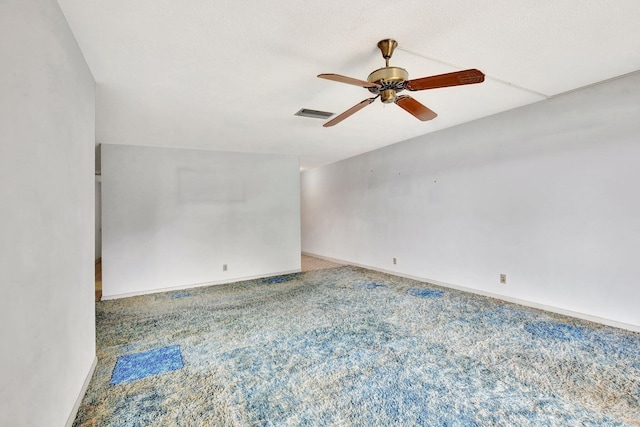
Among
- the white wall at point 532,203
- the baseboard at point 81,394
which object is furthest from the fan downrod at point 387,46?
the baseboard at point 81,394

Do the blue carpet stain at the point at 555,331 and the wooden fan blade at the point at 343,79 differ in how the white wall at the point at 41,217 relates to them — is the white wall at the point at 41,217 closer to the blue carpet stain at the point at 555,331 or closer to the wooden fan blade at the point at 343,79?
the wooden fan blade at the point at 343,79

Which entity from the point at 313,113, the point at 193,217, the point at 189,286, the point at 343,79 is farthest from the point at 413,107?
the point at 189,286

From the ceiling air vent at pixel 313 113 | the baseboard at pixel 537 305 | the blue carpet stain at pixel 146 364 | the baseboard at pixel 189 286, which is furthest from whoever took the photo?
the baseboard at pixel 189 286

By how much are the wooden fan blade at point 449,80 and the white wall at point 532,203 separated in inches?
80.2

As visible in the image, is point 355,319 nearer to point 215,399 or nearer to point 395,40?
point 215,399

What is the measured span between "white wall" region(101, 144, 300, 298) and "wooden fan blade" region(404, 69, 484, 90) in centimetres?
385

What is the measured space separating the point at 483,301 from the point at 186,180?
15.6ft

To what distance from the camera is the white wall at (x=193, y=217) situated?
14.6 feet

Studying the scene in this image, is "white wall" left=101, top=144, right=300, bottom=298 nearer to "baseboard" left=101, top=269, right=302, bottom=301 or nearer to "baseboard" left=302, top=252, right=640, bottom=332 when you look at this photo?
"baseboard" left=101, top=269, right=302, bottom=301

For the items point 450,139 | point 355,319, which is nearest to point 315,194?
point 450,139

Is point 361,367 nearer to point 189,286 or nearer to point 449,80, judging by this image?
point 449,80

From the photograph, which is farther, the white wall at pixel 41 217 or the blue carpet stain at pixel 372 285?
the blue carpet stain at pixel 372 285

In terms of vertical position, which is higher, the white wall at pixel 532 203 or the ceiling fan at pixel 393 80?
the ceiling fan at pixel 393 80

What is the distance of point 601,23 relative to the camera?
75.2 inches
